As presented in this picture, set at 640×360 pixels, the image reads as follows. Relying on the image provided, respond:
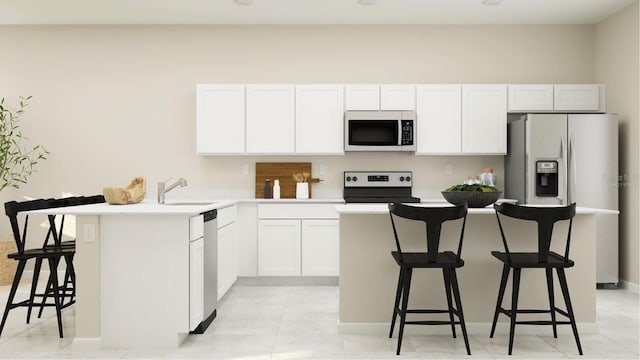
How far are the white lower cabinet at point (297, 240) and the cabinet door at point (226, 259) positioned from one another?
1.15ft

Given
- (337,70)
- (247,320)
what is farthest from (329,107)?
(247,320)

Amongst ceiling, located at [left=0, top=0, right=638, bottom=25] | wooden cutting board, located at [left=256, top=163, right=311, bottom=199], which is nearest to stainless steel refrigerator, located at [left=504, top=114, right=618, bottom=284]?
ceiling, located at [left=0, top=0, right=638, bottom=25]

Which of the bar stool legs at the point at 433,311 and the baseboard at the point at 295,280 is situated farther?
the baseboard at the point at 295,280

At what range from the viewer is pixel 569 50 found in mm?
5465

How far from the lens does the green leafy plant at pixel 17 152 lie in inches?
213

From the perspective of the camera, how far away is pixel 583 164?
4.78m

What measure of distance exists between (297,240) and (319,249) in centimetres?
24

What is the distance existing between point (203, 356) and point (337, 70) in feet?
11.4

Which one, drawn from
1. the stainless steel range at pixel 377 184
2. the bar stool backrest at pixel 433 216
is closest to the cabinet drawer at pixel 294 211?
the stainless steel range at pixel 377 184

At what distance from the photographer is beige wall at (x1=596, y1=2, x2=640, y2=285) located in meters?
4.70

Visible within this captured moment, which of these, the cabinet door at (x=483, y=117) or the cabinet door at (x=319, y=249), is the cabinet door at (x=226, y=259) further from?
the cabinet door at (x=483, y=117)

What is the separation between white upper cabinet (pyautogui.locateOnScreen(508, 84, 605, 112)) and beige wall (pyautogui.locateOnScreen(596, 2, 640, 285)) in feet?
0.62

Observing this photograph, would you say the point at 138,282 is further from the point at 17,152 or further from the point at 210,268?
the point at 17,152

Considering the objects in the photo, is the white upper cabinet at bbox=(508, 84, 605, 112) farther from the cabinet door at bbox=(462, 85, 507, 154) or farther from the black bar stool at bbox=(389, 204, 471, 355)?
the black bar stool at bbox=(389, 204, 471, 355)
